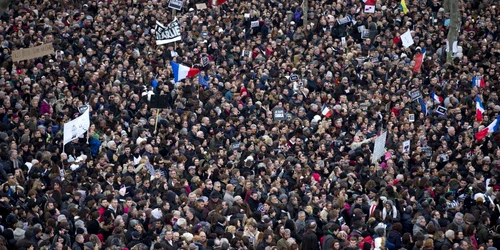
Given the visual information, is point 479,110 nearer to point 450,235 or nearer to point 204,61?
point 204,61

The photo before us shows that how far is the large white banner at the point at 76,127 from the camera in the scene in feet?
73.8

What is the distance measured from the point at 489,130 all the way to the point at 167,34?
8.97 metres

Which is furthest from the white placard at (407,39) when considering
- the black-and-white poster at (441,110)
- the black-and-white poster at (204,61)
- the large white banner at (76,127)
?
the large white banner at (76,127)

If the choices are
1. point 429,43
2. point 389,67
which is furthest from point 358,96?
point 429,43

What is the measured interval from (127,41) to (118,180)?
417 inches

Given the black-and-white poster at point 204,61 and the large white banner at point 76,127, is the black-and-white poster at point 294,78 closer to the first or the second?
the black-and-white poster at point 204,61

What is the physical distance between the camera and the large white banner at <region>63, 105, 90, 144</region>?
22.5m

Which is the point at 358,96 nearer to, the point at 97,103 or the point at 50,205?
the point at 97,103

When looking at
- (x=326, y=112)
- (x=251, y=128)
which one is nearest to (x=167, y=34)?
(x=326, y=112)

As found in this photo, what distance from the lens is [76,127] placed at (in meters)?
22.8

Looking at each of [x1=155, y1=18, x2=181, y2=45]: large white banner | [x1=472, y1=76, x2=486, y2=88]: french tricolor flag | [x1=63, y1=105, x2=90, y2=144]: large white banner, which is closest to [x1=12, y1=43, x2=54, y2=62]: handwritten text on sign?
[x1=155, y1=18, x2=181, y2=45]: large white banner

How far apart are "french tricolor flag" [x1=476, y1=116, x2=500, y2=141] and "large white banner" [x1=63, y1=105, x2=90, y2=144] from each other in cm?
872

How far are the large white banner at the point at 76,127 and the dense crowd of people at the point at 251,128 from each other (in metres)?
0.43

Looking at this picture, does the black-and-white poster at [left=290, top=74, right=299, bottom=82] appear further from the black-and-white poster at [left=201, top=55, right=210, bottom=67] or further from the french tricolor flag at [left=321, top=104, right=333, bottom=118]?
the black-and-white poster at [left=201, top=55, right=210, bottom=67]
